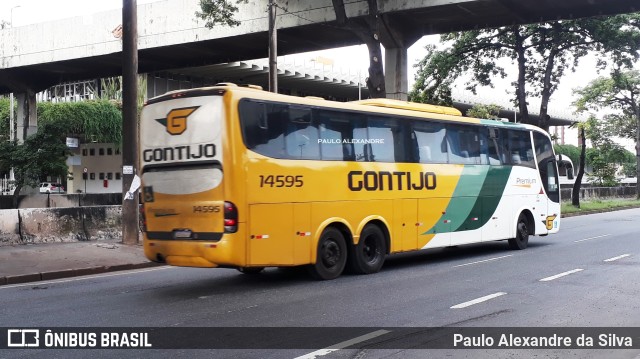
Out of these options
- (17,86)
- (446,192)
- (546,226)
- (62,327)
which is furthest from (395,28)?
(17,86)

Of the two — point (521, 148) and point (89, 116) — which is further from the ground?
point (89, 116)

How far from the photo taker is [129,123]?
17000 millimetres

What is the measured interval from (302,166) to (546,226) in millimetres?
9626

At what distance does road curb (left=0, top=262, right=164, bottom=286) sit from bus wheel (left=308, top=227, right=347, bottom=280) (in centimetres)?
481

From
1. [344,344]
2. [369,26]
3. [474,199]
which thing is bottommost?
[344,344]

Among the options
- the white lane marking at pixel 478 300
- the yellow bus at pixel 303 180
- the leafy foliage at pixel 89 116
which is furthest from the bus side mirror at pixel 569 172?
the leafy foliage at pixel 89 116

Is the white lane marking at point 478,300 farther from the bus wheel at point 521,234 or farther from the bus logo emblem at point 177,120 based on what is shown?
the bus wheel at point 521,234

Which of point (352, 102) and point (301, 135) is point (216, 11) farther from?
point (301, 135)

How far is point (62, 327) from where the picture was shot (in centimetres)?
794

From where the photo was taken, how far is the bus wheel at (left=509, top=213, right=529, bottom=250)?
17078mm

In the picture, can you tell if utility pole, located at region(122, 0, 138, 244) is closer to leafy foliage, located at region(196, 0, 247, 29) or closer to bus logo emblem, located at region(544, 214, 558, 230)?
leafy foliage, located at region(196, 0, 247, 29)

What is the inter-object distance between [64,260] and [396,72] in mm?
16140

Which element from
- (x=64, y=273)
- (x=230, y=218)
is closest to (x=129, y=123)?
(x=64, y=273)

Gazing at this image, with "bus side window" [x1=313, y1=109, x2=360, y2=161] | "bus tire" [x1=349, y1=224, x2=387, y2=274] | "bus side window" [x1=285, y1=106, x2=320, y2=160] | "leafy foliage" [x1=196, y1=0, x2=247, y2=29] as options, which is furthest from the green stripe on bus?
"leafy foliage" [x1=196, y1=0, x2=247, y2=29]
